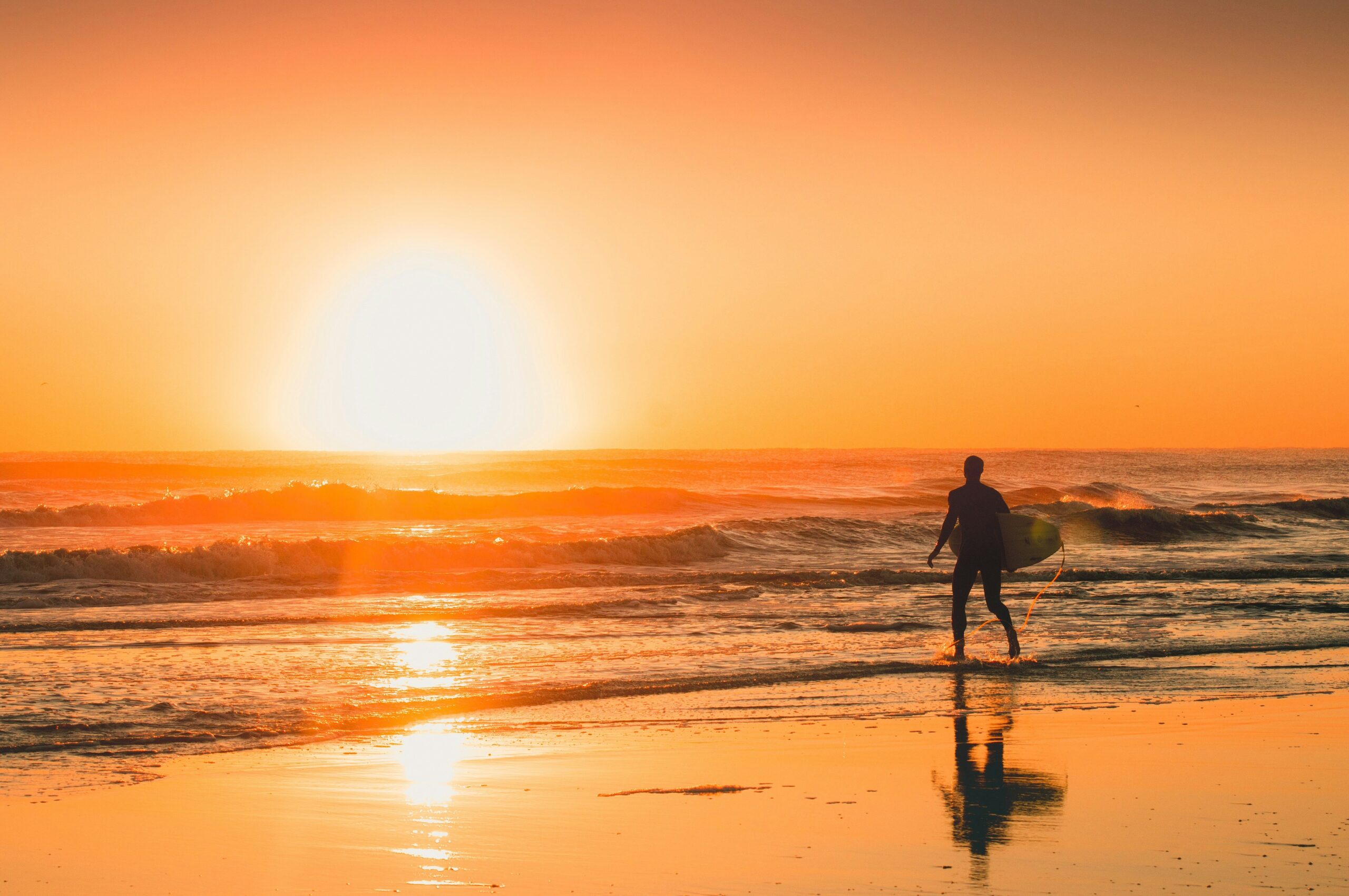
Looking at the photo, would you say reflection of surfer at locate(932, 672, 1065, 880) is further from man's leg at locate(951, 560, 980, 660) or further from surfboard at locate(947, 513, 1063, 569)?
surfboard at locate(947, 513, 1063, 569)

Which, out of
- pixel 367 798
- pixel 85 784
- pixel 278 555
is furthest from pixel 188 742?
pixel 278 555

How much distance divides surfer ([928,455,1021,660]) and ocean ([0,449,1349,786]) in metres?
0.41

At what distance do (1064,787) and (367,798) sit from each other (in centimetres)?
393

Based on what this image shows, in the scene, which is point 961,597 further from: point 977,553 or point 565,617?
point 565,617

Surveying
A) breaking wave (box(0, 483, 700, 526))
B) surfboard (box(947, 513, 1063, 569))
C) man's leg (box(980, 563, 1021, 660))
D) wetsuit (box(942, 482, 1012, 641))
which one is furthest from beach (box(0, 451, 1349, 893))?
breaking wave (box(0, 483, 700, 526))

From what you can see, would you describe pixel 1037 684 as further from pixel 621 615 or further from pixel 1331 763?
pixel 621 615

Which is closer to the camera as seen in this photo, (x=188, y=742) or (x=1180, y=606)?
(x=188, y=742)

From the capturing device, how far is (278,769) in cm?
706

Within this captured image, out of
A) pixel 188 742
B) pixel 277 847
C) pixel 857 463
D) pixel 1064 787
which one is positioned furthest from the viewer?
pixel 857 463

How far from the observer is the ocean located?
8914 mm

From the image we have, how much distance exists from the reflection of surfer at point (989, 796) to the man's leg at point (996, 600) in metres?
3.50

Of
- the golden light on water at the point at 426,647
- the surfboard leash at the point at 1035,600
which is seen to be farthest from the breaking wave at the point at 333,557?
the surfboard leash at the point at 1035,600

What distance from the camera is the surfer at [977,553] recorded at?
35.7ft

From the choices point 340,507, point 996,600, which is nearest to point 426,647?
point 996,600
